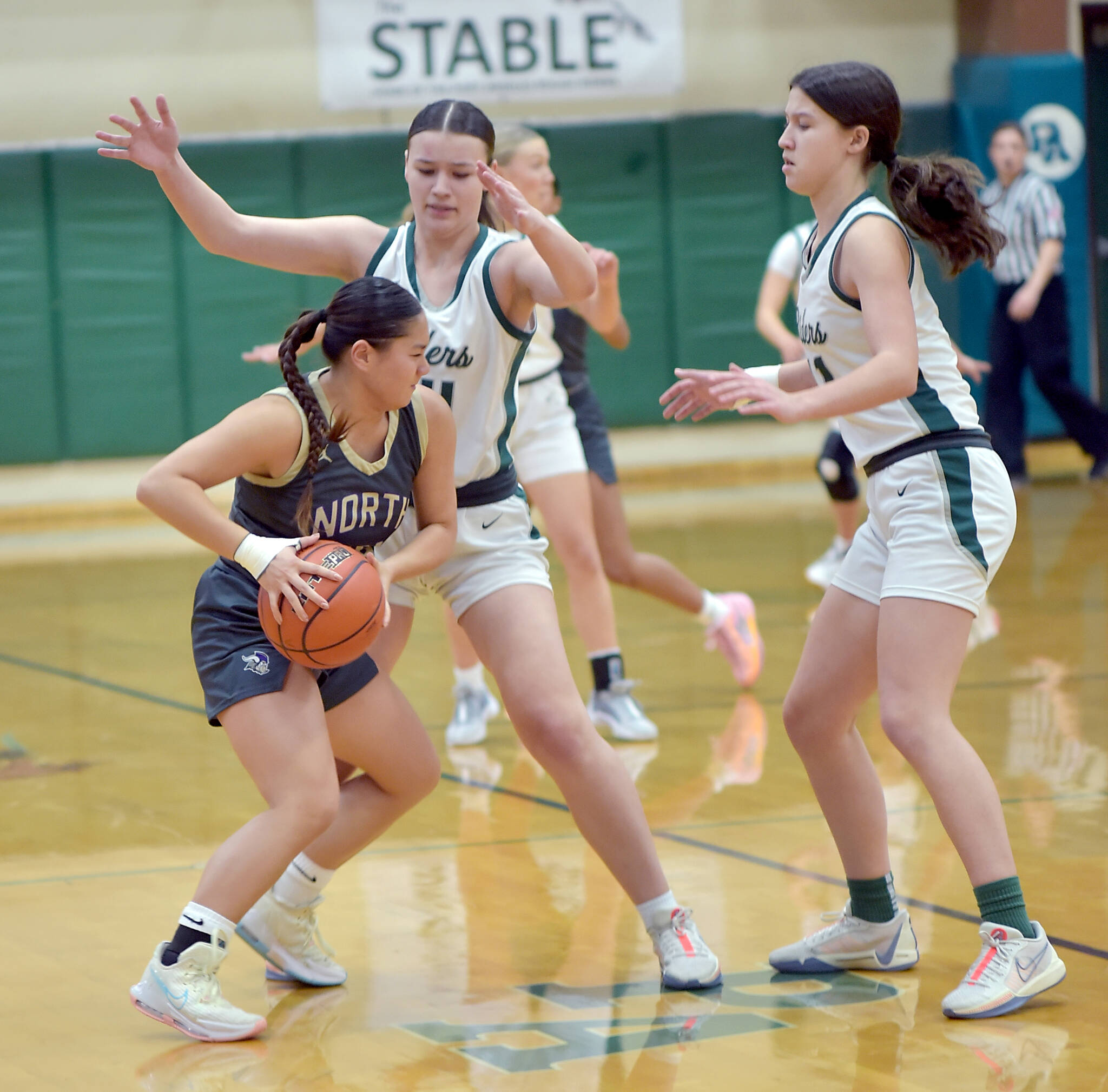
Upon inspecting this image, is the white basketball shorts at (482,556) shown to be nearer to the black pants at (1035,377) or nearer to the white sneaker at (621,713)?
the white sneaker at (621,713)

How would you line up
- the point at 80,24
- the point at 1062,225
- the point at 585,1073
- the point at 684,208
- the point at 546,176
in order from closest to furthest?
the point at 585,1073
the point at 546,176
the point at 1062,225
the point at 80,24
the point at 684,208

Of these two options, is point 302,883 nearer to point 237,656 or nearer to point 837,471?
point 237,656

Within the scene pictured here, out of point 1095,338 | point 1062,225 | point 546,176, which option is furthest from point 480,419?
point 1095,338

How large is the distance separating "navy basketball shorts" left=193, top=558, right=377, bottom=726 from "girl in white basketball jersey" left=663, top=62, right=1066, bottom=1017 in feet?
2.69

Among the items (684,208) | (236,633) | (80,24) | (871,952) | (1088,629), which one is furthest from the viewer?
(684,208)

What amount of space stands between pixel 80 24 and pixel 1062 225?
670 cm

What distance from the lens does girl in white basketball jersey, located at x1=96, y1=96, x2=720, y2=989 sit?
12.1 feet

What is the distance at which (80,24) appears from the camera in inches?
509

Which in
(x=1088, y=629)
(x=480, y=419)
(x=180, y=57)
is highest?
(x=180, y=57)

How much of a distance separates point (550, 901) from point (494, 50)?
10194 mm

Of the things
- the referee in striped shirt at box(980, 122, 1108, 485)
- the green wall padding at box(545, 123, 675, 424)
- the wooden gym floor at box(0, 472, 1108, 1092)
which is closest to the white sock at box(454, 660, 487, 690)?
the wooden gym floor at box(0, 472, 1108, 1092)

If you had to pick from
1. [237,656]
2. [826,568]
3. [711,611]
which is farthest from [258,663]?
[826,568]

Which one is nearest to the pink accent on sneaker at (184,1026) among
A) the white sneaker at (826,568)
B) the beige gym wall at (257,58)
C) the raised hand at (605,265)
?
the raised hand at (605,265)

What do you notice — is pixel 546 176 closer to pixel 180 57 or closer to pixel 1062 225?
pixel 1062 225
